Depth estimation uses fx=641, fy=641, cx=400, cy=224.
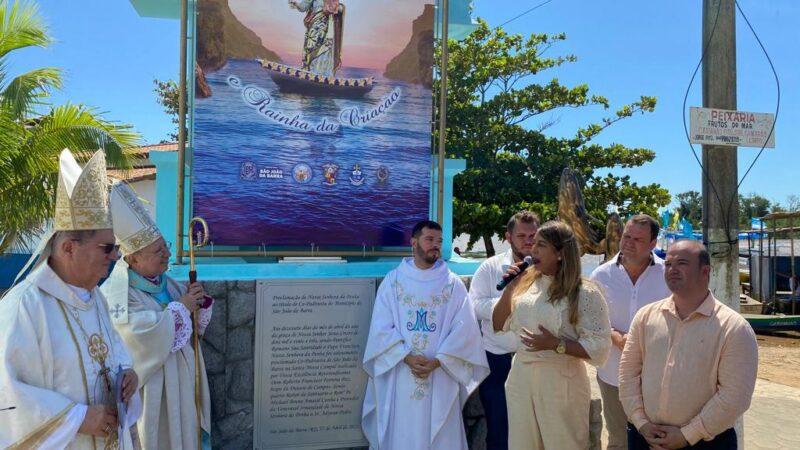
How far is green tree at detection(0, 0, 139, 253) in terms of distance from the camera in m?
7.67

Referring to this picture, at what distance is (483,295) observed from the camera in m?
4.45

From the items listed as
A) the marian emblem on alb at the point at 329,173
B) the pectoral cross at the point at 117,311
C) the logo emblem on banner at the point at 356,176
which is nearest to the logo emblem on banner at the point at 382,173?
the logo emblem on banner at the point at 356,176

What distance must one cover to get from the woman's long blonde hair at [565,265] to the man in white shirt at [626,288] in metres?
0.75

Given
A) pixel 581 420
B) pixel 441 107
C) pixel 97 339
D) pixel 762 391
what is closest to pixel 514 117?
pixel 762 391

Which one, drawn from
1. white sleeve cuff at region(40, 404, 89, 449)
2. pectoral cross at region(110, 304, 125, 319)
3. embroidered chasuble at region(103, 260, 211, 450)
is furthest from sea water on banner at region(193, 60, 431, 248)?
white sleeve cuff at region(40, 404, 89, 449)

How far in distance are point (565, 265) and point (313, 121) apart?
103 inches

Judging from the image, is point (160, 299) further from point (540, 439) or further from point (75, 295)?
point (540, 439)

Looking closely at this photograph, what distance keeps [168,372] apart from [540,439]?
208 centimetres

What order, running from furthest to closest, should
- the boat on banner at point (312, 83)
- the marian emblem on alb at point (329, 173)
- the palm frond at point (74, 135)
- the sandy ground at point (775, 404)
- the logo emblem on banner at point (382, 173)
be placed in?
the palm frond at point (74, 135), the sandy ground at point (775, 404), the logo emblem on banner at point (382, 173), the marian emblem on alb at point (329, 173), the boat on banner at point (312, 83)

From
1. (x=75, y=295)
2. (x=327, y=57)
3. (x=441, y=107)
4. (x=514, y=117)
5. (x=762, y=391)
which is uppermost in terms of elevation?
(x=514, y=117)

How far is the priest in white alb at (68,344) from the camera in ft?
7.47

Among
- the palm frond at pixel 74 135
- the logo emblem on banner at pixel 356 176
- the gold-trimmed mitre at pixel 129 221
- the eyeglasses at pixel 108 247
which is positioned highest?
the palm frond at pixel 74 135

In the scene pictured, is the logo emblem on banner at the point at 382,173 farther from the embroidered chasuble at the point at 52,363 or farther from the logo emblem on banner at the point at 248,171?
the embroidered chasuble at the point at 52,363

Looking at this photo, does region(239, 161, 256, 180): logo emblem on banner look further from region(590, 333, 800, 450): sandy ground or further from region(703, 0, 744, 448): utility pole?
region(703, 0, 744, 448): utility pole
